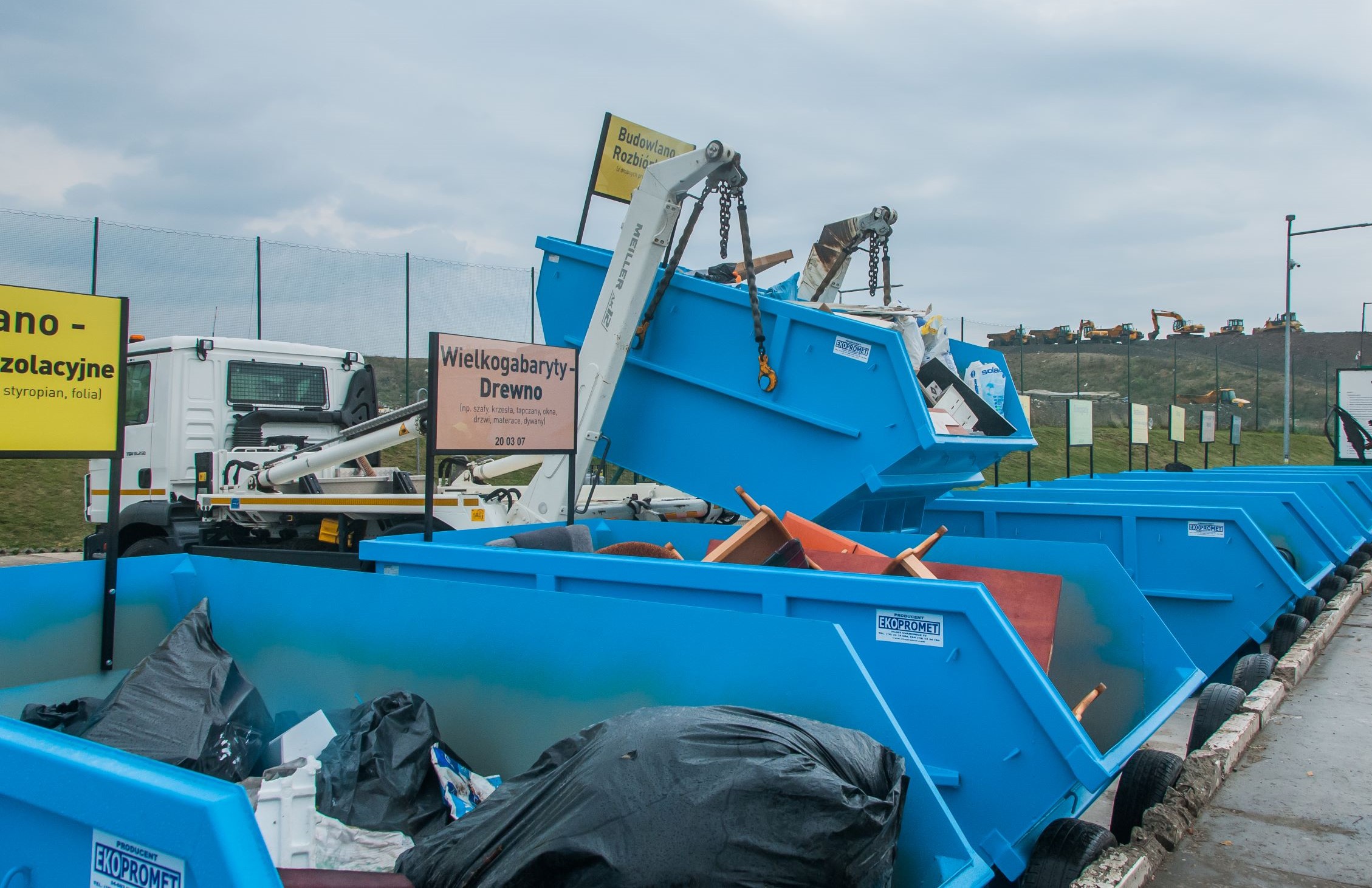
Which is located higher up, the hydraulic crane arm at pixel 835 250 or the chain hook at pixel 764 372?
the hydraulic crane arm at pixel 835 250

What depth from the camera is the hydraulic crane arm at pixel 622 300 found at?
20.2ft

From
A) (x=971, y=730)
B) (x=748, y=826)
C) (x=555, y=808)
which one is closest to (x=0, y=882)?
(x=555, y=808)

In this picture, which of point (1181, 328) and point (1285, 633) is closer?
point (1285, 633)

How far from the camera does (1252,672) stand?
6.45 m

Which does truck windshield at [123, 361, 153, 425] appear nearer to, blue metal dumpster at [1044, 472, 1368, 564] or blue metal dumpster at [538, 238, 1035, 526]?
blue metal dumpster at [538, 238, 1035, 526]

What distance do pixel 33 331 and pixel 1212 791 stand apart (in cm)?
529

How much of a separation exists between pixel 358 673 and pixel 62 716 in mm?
944

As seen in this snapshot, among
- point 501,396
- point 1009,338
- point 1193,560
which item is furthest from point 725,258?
point 1009,338

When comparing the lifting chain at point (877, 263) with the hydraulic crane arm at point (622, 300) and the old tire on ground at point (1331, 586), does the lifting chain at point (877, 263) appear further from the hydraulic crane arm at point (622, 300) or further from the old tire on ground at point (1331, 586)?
the old tire on ground at point (1331, 586)

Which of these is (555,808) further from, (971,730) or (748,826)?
(971,730)

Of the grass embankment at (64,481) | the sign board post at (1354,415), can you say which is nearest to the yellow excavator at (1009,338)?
the grass embankment at (64,481)

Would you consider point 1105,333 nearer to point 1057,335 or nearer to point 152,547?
point 1057,335

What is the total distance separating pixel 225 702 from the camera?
11.3 ft

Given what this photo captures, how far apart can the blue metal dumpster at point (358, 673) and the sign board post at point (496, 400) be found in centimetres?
79
